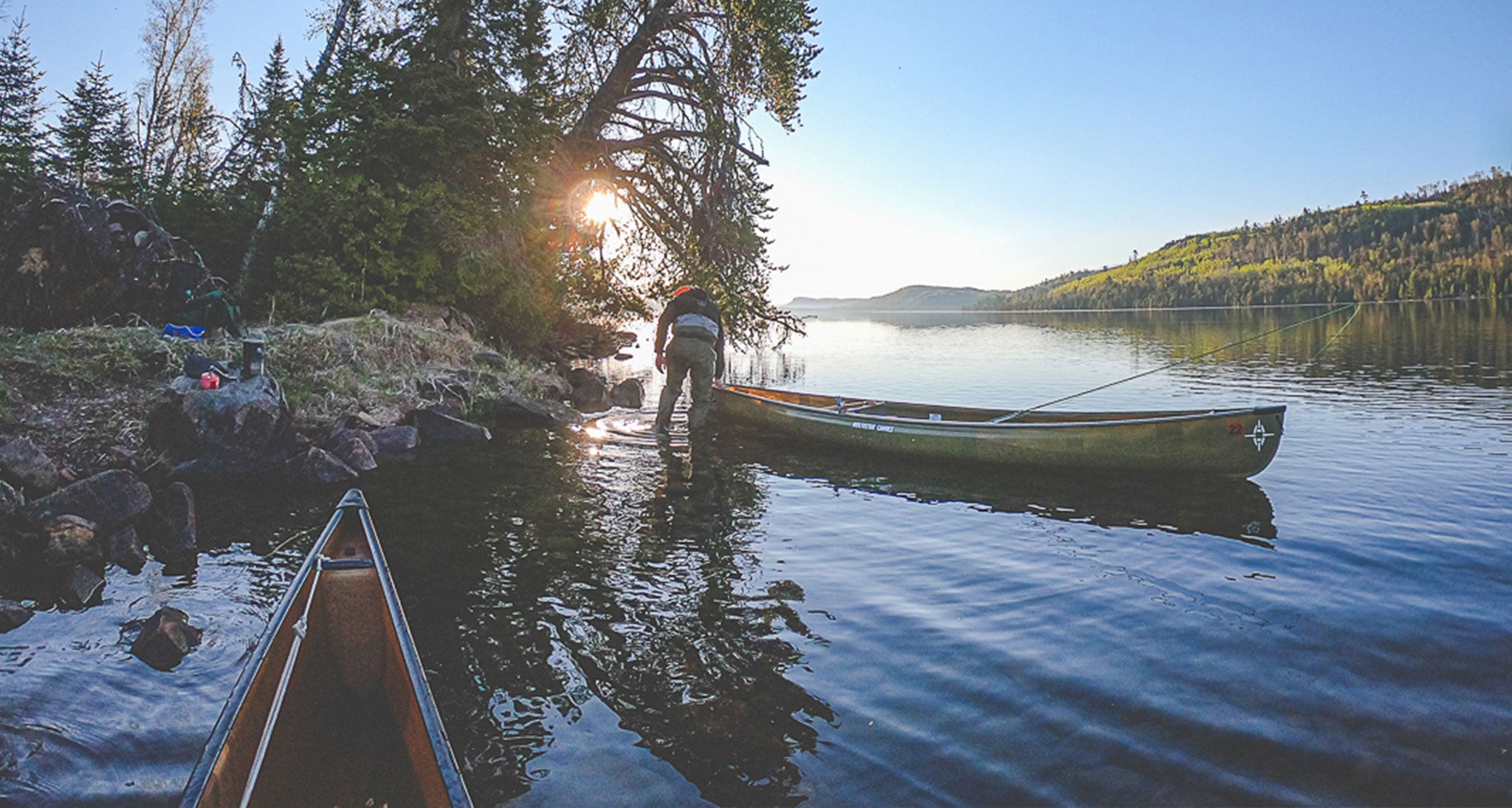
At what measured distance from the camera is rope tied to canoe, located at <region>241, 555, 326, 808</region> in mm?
2516

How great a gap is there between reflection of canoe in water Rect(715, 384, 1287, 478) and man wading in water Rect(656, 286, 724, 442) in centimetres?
203

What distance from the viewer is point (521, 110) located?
769 inches

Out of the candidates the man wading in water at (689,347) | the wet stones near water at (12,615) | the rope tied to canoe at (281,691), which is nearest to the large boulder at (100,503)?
the wet stones near water at (12,615)

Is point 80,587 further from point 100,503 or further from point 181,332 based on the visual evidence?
point 181,332

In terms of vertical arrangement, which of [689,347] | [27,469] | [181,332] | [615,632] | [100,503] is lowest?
[615,632]

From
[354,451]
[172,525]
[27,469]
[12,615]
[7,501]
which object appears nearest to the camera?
[12,615]

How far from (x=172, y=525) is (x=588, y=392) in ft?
43.1

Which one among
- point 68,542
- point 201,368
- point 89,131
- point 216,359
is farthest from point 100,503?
point 89,131

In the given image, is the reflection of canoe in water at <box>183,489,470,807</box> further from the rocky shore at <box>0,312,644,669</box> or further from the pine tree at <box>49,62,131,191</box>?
the pine tree at <box>49,62,131,191</box>

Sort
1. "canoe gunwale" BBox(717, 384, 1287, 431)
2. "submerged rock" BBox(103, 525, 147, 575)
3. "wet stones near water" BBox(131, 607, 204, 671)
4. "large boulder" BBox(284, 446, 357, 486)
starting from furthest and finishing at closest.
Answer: "large boulder" BBox(284, 446, 357, 486) < "canoe gunwale" BBox(717, 384, 1287, 431) < "submerged rock" BBox(103, 525, 147, 575) < "wet stones near water" BBox(131, 607, 204, 671)

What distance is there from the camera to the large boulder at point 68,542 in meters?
7.00

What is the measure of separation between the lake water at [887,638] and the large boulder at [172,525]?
21.0 inches

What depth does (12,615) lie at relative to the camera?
5.79m

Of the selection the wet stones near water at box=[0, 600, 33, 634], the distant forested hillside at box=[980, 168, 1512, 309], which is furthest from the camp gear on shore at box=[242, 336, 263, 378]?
the distant forested hillside at box=[980, 168, 1512, 309]
